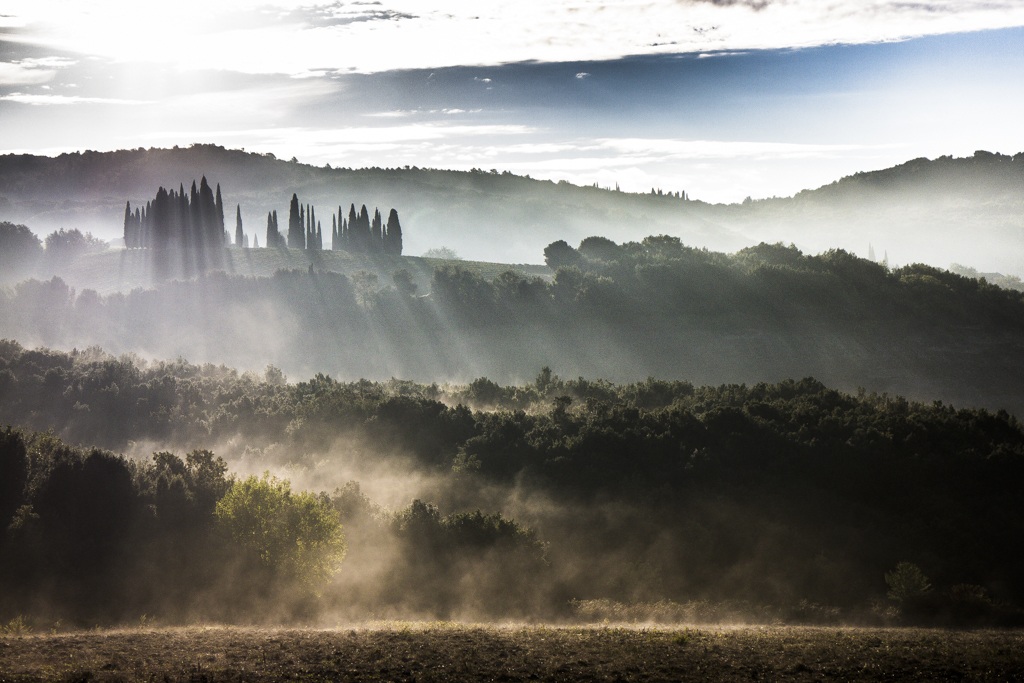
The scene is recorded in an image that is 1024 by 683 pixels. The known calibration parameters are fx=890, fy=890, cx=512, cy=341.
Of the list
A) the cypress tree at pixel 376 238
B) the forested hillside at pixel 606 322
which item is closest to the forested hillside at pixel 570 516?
the forested hillside at pixel 606 322

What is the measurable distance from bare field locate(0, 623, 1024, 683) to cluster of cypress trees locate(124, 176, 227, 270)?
470 ft

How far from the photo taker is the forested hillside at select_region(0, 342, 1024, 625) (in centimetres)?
4109

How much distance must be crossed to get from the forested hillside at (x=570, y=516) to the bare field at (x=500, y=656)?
25.5 ft

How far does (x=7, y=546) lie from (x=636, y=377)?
72569 mm

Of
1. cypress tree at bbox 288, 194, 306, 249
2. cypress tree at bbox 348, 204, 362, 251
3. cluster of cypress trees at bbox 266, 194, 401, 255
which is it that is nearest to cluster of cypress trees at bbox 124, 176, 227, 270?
→ cluster of cypress trees at bbox 266, 194, 401, 255

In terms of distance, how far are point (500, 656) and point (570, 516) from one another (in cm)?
2185

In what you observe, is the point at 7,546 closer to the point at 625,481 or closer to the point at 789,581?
the point at 625,481

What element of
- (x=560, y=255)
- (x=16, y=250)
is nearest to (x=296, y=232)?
(x=560, y=255)

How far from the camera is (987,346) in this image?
101m

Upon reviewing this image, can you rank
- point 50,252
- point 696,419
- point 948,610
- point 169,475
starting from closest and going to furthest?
point 948,610, point 169,475, point 696,419, point 50,252

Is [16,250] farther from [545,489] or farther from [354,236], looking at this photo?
[545,489]

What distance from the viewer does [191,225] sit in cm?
17150

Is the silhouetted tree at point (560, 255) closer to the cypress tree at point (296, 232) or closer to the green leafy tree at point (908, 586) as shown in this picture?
the cypress tree at point (296, 232)

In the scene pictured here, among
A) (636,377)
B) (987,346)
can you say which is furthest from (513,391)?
(987,346)
